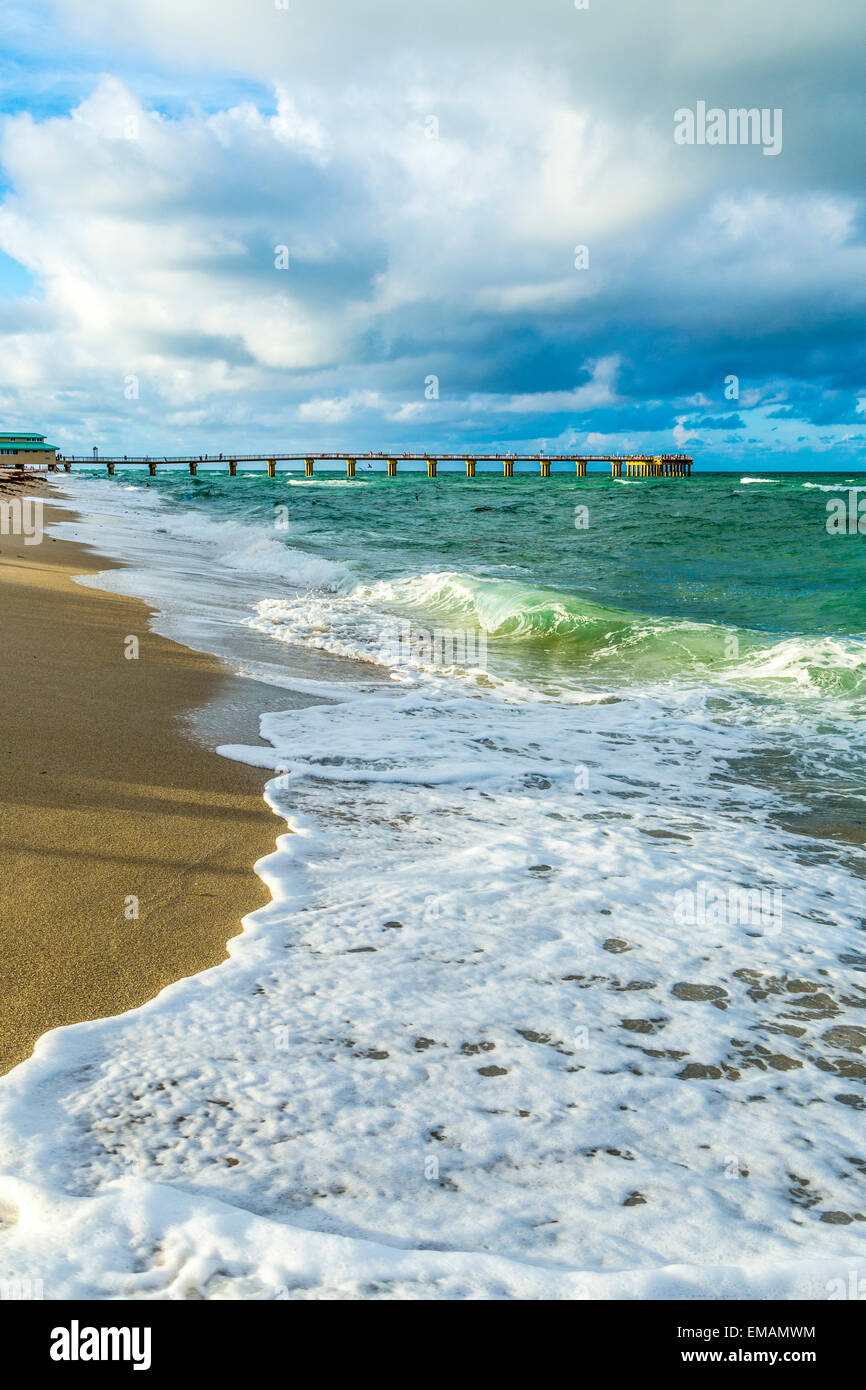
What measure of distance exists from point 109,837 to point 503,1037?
213 centimetres

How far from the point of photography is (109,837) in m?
3.84

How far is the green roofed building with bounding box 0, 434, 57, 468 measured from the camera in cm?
10212

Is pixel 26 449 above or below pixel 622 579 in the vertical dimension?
above

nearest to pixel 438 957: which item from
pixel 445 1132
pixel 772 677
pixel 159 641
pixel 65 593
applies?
pixel 445 1132

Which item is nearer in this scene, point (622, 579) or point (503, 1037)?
point (503, 1037)

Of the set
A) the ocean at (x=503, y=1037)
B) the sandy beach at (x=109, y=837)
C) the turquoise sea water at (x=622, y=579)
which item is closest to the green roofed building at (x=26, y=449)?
the turquoise sea water at (x=622, y=579)

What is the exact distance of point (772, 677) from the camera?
Answer: 29.7 feet

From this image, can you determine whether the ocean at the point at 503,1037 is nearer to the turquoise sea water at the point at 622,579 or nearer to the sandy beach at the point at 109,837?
the sandy beach at the point at 109,837

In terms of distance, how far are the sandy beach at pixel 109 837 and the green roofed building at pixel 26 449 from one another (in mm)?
106326

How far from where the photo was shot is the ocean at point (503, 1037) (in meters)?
1.94

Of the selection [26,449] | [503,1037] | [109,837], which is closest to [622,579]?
[109,837]

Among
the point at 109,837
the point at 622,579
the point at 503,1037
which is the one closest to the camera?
the point at 503,1037

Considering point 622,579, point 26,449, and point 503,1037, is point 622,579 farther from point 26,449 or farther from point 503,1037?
point 26,449

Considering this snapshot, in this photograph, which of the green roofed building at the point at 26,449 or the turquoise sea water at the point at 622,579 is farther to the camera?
the green roofed building at the point at 26,449
